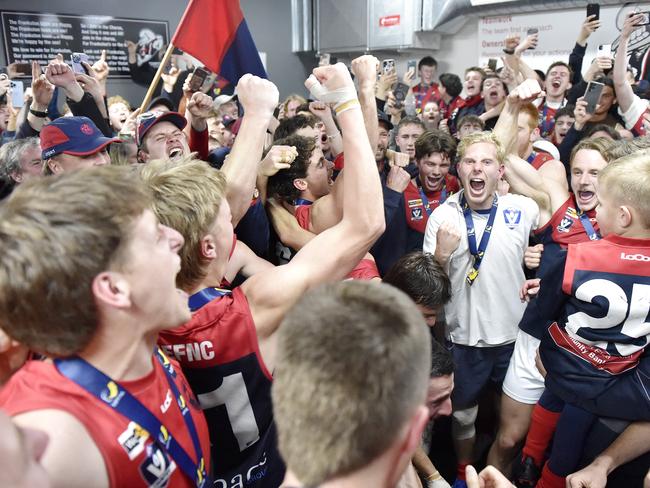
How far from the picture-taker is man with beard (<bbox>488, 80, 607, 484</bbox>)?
2.50 meters

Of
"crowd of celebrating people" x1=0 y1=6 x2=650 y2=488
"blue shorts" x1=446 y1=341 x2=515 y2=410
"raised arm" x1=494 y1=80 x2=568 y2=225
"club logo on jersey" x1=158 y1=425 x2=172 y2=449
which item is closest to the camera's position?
"crowd of celebrating people" x1=0 y1=6 x2=650 y2=488

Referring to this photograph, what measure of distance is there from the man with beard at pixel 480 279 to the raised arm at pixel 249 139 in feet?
4.01

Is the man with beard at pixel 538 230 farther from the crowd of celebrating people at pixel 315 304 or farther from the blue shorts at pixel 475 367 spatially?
the blue shorts at pixel 475 367

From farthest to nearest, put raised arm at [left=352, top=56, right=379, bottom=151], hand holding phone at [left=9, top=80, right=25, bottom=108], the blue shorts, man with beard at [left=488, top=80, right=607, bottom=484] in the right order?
1. hand holding phone at [left=9, top=80, right=25, bottom=108]
2. the blue shorts
3. man with beard at [left=488, top=80, right=607, bottom=484]
4. raised arm at [left=352, top=56, right=379, bottom=151]

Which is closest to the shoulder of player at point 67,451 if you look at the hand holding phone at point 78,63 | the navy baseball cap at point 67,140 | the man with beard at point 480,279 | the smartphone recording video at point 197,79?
the man with beard at point 480,279

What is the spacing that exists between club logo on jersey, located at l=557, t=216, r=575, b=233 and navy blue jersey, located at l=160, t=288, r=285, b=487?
2.12 m

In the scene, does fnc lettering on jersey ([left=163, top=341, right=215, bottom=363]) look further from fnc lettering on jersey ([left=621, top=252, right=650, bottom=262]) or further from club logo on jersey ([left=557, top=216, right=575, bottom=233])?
club logo on jersey ([left=557, top=216, right=575, bottom=233])

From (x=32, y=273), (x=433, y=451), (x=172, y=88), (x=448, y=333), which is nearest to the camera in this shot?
(x=32, y=273)

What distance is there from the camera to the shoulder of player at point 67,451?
0.88 metres

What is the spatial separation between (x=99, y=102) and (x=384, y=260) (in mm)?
2485

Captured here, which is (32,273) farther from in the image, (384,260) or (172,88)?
(172,88)

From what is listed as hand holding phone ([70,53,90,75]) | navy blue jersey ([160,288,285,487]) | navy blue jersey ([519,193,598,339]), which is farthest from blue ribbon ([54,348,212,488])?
hand holding phone ([70,53,90,75])

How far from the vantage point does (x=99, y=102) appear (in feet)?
12.7

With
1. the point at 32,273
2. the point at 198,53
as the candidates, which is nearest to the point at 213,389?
the point at 32,273
